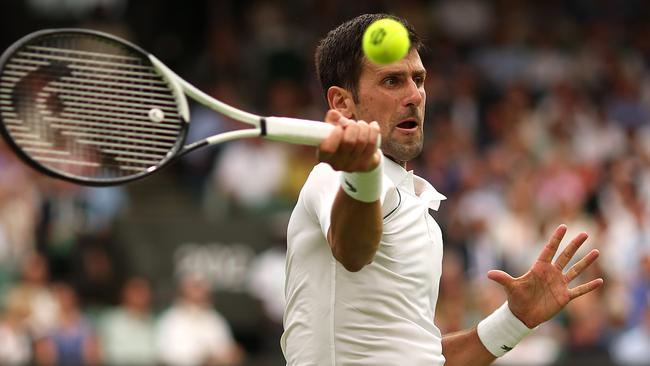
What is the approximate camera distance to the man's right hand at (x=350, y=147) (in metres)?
3.86

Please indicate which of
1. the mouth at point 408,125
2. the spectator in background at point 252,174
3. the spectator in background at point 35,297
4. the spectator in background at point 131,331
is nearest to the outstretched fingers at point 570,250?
the mouth at point 408,125

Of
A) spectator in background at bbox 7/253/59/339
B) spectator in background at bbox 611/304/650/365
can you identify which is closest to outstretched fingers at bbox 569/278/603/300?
spectator in background at bbox 611/304/650/365

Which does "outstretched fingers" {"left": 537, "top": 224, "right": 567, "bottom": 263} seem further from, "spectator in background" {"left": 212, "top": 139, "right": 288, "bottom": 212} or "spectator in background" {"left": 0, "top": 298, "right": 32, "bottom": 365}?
"spectator in background" {"left": 212, "top": 139, "right": 288, "bottom": 212}

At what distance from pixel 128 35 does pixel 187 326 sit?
210 inches

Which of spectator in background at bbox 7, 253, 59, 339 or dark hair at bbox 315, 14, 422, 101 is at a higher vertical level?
dark hair at bbox 315, 14, 422, 101

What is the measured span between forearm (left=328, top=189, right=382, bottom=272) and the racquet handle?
214mm

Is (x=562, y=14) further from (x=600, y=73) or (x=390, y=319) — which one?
(x=390, y=319)

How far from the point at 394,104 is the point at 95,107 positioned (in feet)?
3.42

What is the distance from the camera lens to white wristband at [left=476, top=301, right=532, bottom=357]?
5.10 meters

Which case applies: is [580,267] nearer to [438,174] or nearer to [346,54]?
[346,54]

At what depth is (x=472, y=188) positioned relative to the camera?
12.8 m

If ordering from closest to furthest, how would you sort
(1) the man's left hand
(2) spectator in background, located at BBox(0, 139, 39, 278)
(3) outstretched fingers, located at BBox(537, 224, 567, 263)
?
1. (3) outstretched fingers, located at BBox(537, 224, 567, 263)
2. (1) the man's left hand
3. (2) spectator in background, located at BBox(0, 139, 39, 278)

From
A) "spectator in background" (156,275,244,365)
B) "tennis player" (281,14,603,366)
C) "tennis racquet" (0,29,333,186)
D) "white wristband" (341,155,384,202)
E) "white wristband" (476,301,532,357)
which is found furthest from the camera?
"spectator in background" (156,275,244,365)

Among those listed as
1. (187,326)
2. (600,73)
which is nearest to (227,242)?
(187,326)
